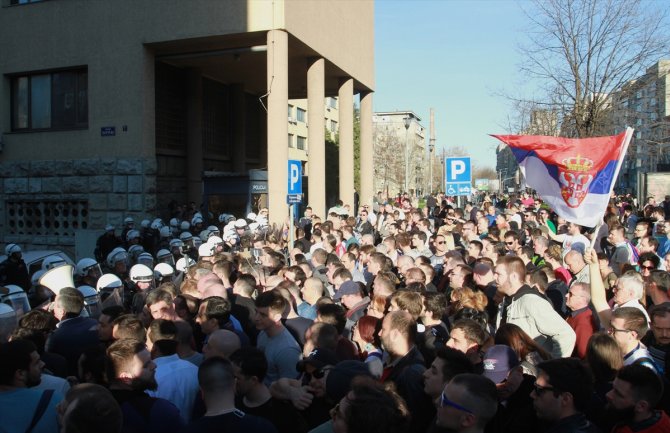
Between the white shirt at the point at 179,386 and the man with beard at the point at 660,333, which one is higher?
the man with beard at the point at 660,333

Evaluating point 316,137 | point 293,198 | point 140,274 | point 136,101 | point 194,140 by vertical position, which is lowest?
point 140,274

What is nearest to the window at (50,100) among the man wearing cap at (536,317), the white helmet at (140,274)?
the white helmet at (140,274)

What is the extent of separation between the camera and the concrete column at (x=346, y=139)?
81.8ft

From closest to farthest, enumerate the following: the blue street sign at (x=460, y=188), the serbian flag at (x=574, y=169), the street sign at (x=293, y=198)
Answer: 1. the serbian flag at (x=574, y=169)
2. the street sign at (x=293, y=198)
3. the blue street sign at (x=460, y=188)

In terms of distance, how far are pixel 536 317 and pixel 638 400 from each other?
212cm

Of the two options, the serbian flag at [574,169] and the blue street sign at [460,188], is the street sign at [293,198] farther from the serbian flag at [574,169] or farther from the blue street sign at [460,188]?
the serbian flag at [574,169]

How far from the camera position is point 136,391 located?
397 cm

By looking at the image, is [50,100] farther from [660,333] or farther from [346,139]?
[660,333]

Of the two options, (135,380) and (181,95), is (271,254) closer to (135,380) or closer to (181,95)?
(135,380)

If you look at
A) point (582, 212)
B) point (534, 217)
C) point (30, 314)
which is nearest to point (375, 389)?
point (30, 314)

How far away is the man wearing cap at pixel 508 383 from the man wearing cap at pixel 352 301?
2.72 metres

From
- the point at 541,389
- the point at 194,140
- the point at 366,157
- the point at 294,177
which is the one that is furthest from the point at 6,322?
the point at 366,157

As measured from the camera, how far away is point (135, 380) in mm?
4004

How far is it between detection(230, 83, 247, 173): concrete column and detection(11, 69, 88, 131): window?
309 inches
